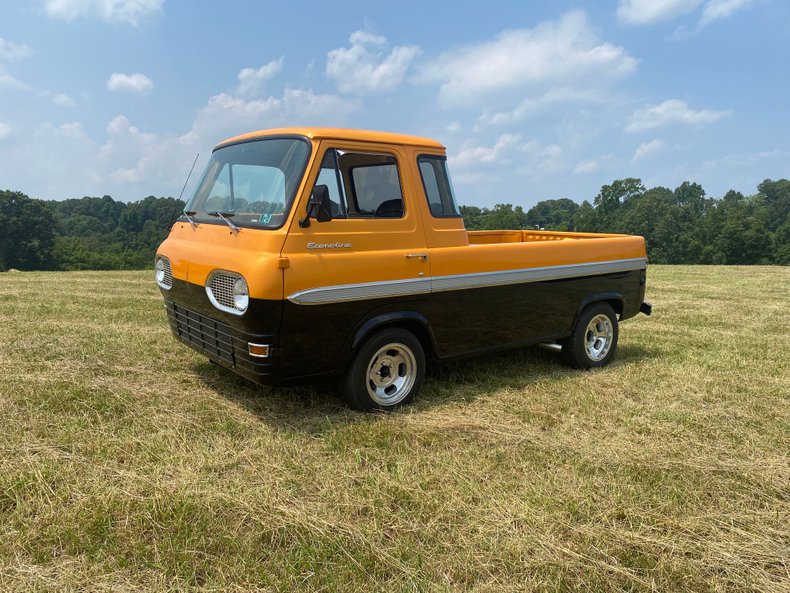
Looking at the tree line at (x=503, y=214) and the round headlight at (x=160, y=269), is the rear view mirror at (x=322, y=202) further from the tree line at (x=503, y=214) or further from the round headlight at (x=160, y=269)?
the tree line at (x=503, y=214)

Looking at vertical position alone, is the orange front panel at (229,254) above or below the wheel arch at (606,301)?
above

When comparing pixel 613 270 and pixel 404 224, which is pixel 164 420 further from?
pixel 613 270

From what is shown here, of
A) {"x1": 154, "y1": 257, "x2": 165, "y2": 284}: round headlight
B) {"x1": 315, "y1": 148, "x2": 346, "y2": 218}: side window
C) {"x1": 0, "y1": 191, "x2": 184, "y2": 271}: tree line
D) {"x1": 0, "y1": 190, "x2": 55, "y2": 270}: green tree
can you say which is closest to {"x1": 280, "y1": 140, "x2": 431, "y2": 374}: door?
{"x1": 315, "y1": 148, "x2": 346, "y2": 218}: side window

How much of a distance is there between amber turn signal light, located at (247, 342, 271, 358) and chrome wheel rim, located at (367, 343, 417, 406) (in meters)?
0.95

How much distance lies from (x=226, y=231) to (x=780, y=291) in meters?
13.0

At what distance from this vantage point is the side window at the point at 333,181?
4.20m

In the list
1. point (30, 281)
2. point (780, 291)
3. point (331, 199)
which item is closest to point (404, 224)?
point (331, 199)

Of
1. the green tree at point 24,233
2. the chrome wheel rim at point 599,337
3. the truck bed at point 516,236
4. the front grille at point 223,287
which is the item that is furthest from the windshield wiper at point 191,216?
the green tree at point 24,233

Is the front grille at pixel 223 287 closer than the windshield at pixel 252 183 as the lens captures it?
Yes

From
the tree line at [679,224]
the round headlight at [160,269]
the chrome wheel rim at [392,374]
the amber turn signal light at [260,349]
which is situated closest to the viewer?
the amber turn signal light at [260,349]

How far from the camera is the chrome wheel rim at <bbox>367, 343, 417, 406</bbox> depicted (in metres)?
4.58

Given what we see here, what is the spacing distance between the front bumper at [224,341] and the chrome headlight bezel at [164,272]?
0.18m

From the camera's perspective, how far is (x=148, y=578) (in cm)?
253

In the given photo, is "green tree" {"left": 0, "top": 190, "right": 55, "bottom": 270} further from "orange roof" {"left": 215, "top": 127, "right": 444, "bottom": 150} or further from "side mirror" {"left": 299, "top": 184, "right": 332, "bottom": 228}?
"side mirror" {"left": 299, "top": 184, "right": 332, "bottom": 228}
